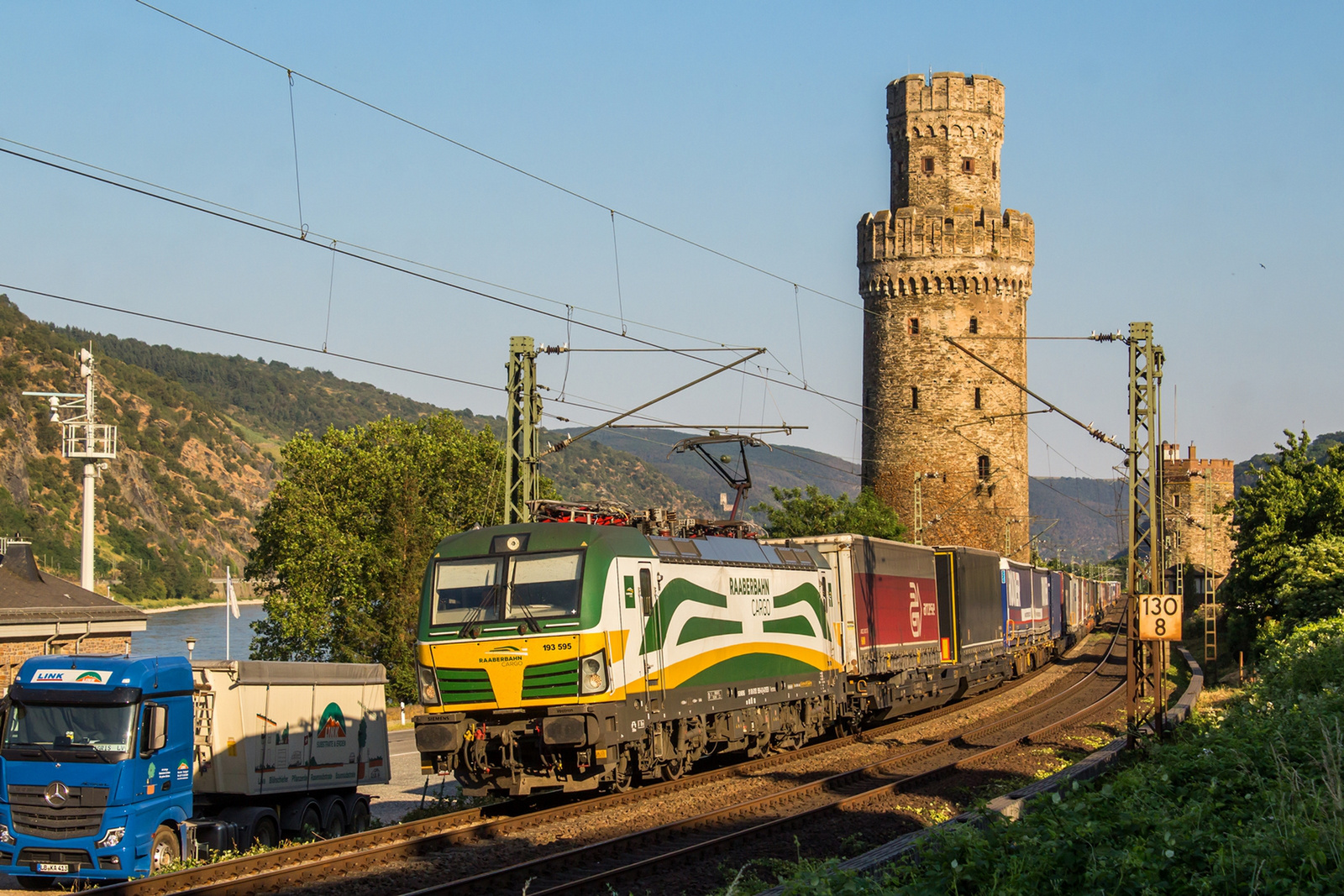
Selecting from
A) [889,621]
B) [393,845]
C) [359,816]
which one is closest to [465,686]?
[393,845]

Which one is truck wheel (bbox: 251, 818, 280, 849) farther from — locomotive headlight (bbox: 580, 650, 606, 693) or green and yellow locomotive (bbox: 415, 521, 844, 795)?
locomotive headlight (bbox: 580, 650, 606, 693)

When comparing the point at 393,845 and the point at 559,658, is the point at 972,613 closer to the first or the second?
the point at 559,658

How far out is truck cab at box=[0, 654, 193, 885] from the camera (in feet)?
48.0

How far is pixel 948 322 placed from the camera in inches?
2810

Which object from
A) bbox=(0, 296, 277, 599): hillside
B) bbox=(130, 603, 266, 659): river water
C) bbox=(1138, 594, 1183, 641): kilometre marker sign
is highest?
bbox=(0, 296, 277, 599): hillside

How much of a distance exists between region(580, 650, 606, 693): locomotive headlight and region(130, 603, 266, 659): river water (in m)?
41.4

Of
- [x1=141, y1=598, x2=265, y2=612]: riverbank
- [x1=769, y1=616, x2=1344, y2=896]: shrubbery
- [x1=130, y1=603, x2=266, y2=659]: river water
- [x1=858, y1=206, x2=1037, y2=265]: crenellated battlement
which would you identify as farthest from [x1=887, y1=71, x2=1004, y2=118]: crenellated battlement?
[x1=141, y1=598, x2=265, y2=612]: riverbank

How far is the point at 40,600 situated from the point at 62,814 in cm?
1462

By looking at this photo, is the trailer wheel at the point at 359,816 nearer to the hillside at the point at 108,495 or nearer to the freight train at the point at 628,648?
the freight train at the point at 628,648

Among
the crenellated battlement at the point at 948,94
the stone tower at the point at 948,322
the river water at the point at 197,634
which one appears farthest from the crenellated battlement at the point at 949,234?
the river water at the point at 197,634

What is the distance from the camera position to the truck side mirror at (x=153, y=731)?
49.8 feet

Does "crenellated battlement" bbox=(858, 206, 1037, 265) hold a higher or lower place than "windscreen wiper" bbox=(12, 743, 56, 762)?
higher

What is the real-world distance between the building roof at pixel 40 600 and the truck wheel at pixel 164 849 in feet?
41.1

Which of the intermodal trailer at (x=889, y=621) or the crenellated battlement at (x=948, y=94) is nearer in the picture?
the intermodal trailer at (x=889, y=621)
